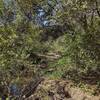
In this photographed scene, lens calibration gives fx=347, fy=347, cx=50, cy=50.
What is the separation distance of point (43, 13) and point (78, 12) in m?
2.21

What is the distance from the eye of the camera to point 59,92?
16.5 m

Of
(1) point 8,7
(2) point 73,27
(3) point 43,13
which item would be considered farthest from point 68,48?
(1) point 8,7

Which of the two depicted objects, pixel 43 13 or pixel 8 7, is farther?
pixel 43 13

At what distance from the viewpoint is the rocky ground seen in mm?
15792

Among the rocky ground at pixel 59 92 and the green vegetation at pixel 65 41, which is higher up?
the green vegetation at pixel 65 41

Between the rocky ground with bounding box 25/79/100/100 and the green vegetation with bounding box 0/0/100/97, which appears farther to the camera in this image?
the rocky ground with bounding box 25/79/100/100

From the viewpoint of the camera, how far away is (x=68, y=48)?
1595 centimetres

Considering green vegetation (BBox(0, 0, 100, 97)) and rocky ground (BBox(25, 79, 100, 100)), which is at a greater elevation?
green vegetation (BBox(0, 0, 100, 97))

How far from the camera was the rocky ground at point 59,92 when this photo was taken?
51.8ft

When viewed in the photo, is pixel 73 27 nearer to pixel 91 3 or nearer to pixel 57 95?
pixel 91 3

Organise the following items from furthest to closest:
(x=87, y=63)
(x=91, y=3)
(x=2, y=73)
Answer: (x=87, y=63) < (x=91, y=3) < (x=2, y=73)

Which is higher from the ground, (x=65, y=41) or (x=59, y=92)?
(x=65, y=41)

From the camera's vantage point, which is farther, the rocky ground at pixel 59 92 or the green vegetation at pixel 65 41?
the rocky ground at pixel 59 92

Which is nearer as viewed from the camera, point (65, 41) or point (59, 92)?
point (65, 41)
